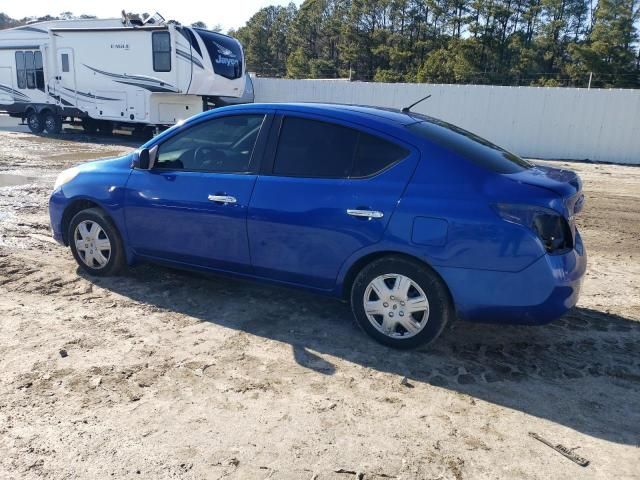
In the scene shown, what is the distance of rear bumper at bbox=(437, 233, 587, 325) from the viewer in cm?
350

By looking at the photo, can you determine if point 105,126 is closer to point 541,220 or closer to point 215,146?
point 215,146

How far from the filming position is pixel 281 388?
11.3 feet

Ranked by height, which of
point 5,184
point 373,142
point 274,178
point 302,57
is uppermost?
point 302,57

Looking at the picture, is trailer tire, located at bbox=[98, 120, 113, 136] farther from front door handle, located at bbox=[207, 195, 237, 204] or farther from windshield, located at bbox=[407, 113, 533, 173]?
windshield, located at bbox=[407, 113, 533, 173]

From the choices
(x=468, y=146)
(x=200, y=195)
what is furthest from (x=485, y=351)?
(x=200, y=195)

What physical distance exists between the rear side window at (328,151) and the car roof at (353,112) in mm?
97

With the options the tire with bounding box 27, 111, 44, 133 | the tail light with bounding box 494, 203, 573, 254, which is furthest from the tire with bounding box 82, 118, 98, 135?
the tail light with bounding box 494, 203, 573, 254

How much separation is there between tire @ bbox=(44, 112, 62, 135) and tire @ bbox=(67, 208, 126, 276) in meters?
16.5

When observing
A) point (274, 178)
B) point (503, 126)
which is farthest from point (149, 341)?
point (503, 126)

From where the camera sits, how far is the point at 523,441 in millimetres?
2988

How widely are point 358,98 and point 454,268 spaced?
17434mm

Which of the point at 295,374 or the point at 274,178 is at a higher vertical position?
the point at 274,178

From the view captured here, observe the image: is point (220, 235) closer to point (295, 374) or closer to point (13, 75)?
point (295, 374)

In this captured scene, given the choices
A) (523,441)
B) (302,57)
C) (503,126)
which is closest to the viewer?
(523,441)
